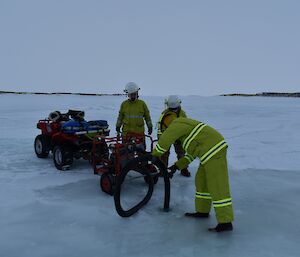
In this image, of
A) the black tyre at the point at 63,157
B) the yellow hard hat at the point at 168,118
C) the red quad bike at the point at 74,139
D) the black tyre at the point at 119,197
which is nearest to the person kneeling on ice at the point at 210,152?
the black tyre at the point at 119,197

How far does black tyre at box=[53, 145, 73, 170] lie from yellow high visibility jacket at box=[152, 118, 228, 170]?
2.87 meters

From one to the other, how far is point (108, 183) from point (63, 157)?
1.60m

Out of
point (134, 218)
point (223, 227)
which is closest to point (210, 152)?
point (223, 227)

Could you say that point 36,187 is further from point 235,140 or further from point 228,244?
point 235,140

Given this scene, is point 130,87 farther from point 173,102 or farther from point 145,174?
point 145,174

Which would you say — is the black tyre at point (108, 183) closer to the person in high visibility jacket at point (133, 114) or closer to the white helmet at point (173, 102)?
the white helmet at point (173, 102)

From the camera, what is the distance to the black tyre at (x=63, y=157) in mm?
6070

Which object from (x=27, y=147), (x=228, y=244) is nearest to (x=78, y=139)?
(x=27, y=147)

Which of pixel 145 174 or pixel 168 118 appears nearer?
pixel 145 174

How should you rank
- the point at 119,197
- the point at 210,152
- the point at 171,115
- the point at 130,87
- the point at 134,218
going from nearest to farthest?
the point at 210,152 → the point at 119,197 → the point at 134,218 → the point at 171,115 → the point at 130,87

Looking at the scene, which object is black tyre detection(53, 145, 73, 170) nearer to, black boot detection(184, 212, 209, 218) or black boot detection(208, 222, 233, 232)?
black boot detection(184, 212, 209, 218)

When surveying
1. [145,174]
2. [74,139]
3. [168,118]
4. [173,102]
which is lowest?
[145,174]

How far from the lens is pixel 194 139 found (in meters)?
3.58

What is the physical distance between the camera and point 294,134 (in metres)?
10.8
